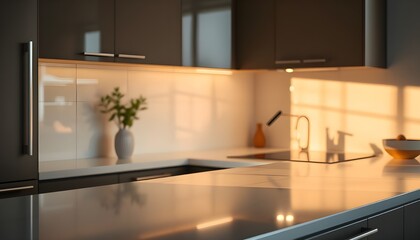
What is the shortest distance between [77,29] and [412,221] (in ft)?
6.81

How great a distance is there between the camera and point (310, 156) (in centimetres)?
416

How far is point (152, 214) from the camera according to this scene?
1.74 m

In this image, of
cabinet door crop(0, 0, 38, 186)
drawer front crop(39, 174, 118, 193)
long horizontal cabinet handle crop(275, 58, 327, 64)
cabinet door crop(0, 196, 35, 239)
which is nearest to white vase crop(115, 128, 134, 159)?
drawer front crop(39, 174, 118, 193)

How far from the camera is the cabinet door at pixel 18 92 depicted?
9.87 feet

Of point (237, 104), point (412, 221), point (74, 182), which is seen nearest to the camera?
point (412, 221)

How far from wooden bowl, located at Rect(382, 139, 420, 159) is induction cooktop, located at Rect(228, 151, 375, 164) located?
11.1 inches

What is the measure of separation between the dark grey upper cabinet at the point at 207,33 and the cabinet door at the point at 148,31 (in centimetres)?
7

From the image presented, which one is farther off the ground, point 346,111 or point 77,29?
point 77,29

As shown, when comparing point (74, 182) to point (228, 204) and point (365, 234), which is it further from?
point (365, 234)

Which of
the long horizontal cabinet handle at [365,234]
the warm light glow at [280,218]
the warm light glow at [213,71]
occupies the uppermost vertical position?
the warm light glow at [213,71]

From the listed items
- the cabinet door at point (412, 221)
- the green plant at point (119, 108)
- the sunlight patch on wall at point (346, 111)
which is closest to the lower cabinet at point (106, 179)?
the green plant at point (119, 108)

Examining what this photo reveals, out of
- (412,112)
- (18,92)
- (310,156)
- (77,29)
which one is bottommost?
(310,156)

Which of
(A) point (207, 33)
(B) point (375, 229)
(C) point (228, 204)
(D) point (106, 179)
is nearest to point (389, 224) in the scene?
(B) point (375, 229)

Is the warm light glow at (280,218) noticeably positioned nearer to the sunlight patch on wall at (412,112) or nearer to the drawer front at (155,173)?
the drawer front at (155,173)
